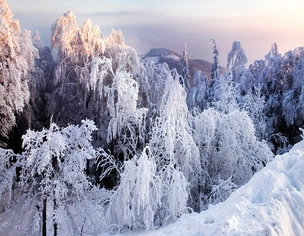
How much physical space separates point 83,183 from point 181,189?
264 centimetres

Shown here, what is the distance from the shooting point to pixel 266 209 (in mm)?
3965

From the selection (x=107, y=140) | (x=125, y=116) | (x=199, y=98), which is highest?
(x=125, y=116)

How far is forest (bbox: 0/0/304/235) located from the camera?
7.11 m

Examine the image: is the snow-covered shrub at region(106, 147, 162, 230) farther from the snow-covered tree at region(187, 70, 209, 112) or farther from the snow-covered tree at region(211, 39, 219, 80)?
the snow-covered tree at region(211, 39, 219, 80)

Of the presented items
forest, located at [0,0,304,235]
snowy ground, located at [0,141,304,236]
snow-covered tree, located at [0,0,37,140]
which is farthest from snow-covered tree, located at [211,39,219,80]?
snowy ground, located at [0,141,304,236]

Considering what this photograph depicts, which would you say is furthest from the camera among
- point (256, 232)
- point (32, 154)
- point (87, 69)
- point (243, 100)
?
point (243, 100)

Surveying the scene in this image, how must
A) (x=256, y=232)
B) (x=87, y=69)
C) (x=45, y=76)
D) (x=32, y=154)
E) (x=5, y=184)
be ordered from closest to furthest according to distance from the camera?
1. (x=256, y=232)
2. (x=32, y=154)
3. (x=5, y=184)
4. (x=87, y=69)
5. (x=45, y=76)

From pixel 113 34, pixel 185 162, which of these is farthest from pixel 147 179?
pixel 113 34

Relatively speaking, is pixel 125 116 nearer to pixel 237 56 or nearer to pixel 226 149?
pixel 226 149

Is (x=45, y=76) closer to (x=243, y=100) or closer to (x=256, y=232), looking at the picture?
(x=243, y=100)

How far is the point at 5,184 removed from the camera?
7234 millimetres

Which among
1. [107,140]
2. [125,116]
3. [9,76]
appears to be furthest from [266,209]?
[9,76]

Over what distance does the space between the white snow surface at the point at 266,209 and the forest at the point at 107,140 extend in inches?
89.9

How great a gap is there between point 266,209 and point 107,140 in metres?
6.75
